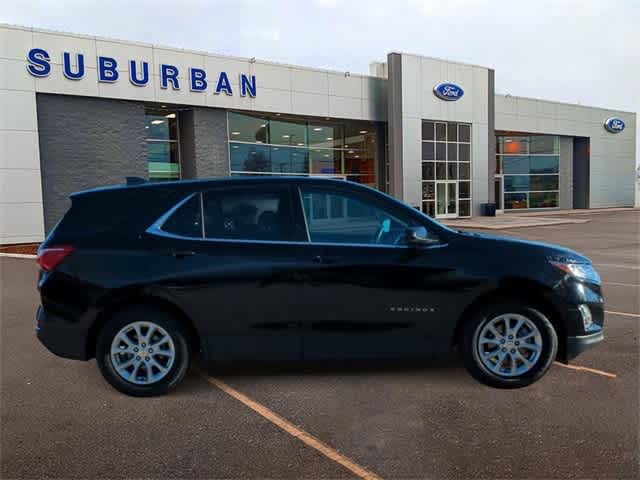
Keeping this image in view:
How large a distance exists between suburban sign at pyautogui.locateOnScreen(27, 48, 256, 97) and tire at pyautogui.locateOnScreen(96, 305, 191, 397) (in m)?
18.2

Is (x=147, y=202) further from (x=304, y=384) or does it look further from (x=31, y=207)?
(x=31, y=207)

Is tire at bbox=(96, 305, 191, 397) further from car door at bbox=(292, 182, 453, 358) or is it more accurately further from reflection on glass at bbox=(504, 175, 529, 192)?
reflection on glass at bbox=(504, 175, 529, 192)

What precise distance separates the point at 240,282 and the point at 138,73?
19.4 m

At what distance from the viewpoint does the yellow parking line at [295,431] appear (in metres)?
2.85

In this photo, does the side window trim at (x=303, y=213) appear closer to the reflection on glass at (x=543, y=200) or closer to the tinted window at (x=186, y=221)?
the tinted window at (x=186, y=221)

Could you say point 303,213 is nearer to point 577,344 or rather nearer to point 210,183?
point 210,183

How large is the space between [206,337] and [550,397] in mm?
2802

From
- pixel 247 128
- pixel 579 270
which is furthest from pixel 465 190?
pixel 579 270

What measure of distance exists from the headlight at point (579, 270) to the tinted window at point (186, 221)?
9.79 ft

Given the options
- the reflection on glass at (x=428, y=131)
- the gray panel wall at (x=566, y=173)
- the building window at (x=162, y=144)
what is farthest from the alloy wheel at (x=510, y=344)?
the gray panel wall at (x=566, y=173)

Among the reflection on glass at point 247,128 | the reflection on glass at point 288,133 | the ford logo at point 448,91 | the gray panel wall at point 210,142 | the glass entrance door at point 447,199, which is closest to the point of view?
the gray panel wall at point 210,142

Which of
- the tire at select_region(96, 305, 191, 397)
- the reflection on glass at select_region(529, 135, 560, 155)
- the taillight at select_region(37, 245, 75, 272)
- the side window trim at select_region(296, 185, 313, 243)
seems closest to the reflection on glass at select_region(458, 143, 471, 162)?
the reflection on glass at select_region(529, 135, 560, 155)

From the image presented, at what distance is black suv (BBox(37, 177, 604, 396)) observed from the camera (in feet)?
12.8

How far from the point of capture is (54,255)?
3.95 m
